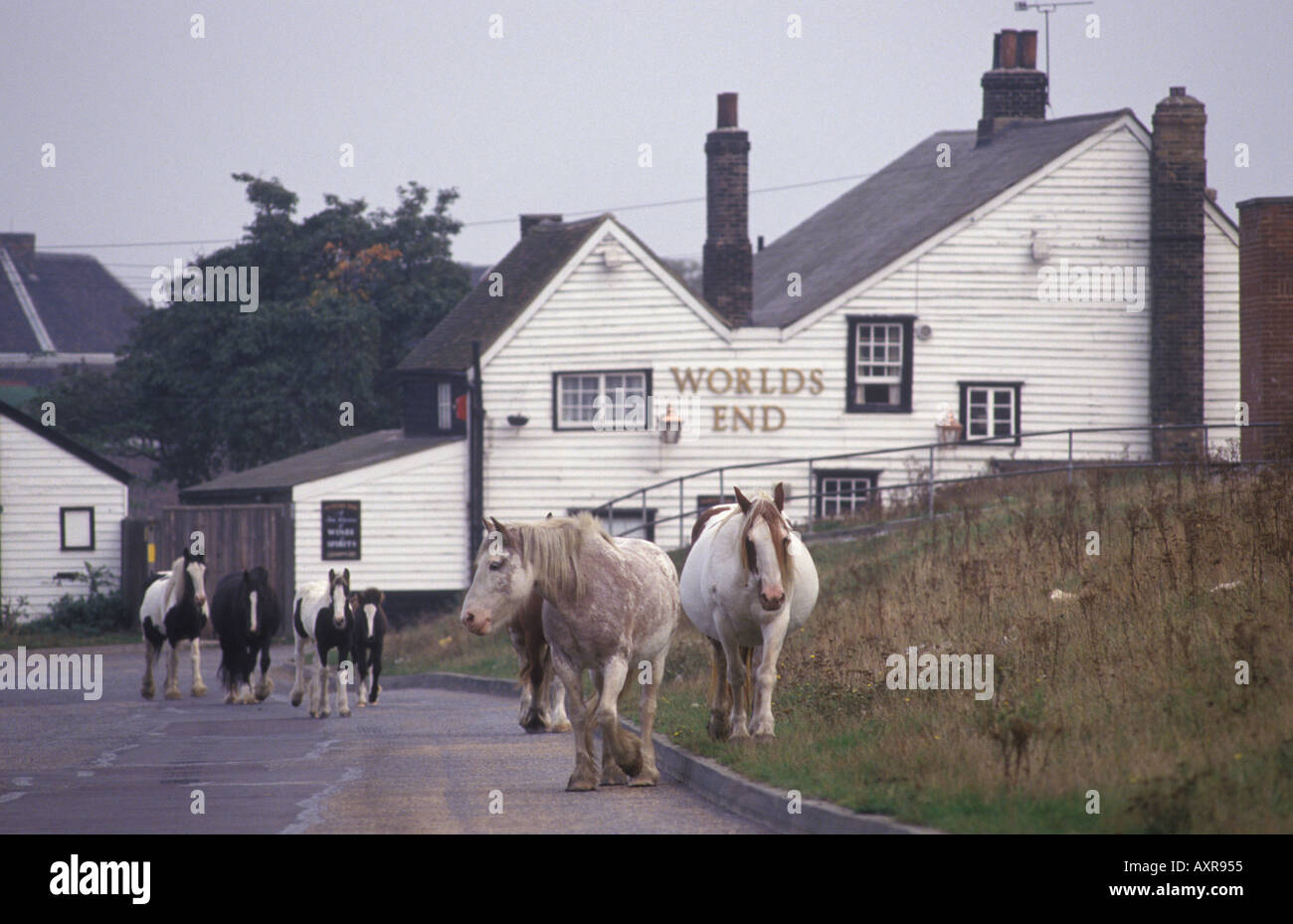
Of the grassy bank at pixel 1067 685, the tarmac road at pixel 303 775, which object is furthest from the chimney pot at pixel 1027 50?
the tarmac road at pixel 303 775

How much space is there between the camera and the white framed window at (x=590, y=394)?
38875 mm

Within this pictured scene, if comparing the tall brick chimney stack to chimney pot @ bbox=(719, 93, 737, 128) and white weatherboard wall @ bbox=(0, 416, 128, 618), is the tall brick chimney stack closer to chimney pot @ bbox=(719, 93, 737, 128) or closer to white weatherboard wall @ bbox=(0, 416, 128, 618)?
chimney pot @ bbox=(719, 93, 737, 128)

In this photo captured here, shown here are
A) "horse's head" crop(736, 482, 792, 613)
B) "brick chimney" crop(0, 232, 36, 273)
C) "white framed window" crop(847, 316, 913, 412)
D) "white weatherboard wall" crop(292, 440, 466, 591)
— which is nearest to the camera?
"horse's head" crop(736, 482, 792, 613)

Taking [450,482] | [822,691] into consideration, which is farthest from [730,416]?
[822,691]

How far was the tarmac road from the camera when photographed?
11172mm

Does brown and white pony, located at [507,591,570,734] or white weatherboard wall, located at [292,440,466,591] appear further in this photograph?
white weatherboard wall, located at [292,440,466,591]

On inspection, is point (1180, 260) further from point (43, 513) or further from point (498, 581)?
point (498, 581)

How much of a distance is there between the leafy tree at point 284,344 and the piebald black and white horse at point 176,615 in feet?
89.0

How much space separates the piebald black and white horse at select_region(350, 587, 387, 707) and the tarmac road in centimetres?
58

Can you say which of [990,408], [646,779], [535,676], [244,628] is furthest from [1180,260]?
[646,779]

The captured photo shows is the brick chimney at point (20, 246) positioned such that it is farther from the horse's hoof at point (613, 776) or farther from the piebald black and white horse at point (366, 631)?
the horse's hoof at point (613, 776)

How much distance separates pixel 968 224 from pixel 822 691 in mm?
25615

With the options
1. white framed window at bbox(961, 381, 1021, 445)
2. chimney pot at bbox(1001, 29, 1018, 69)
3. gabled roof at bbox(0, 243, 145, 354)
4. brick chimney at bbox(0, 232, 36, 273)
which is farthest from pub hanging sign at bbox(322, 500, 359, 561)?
brick chimney at bbox(0, 232, 36, 273)

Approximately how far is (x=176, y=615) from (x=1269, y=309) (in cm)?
1885
